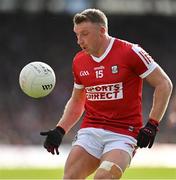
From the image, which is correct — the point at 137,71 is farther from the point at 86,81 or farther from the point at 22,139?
the point at 22,139

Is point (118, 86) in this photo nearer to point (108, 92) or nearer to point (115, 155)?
point (108, 92)

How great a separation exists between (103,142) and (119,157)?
319 mm

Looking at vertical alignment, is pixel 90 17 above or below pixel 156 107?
above

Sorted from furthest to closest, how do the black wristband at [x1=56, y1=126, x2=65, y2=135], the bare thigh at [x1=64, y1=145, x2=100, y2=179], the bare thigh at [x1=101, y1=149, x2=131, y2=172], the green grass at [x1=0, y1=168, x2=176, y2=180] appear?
the green grass at [x1=0, y1=168, x2=176, y2=180] < the black wristband at [x1=56, y1=126, x2=65, y2=135] < the bare thigh at [x1=64, y1=145, x2=100, y2=179] < the bare thigh at [x1=101, y1=149, x2=131, y2=172]

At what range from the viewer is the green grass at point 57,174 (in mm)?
13414

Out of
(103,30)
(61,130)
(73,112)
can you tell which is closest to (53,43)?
(73,112)

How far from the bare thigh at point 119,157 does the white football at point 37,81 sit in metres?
1.04

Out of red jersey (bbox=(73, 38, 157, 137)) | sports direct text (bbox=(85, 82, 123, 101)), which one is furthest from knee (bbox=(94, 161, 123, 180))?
sports direct text (bbox=(85, 82, 123, 101))

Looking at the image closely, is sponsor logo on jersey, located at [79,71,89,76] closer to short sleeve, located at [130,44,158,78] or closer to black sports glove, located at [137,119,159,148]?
short sleeve, located at [130,44,158,78]

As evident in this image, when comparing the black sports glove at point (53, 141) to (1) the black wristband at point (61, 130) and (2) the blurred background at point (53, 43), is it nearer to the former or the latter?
(1) the black wristband at point (61, 130)

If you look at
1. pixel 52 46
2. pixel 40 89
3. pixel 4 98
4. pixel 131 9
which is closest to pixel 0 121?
pixel 4 98

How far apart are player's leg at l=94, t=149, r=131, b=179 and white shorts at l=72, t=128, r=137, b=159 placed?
0.26 feet

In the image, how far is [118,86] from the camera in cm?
682

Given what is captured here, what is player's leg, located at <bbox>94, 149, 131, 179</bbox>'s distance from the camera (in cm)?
633
